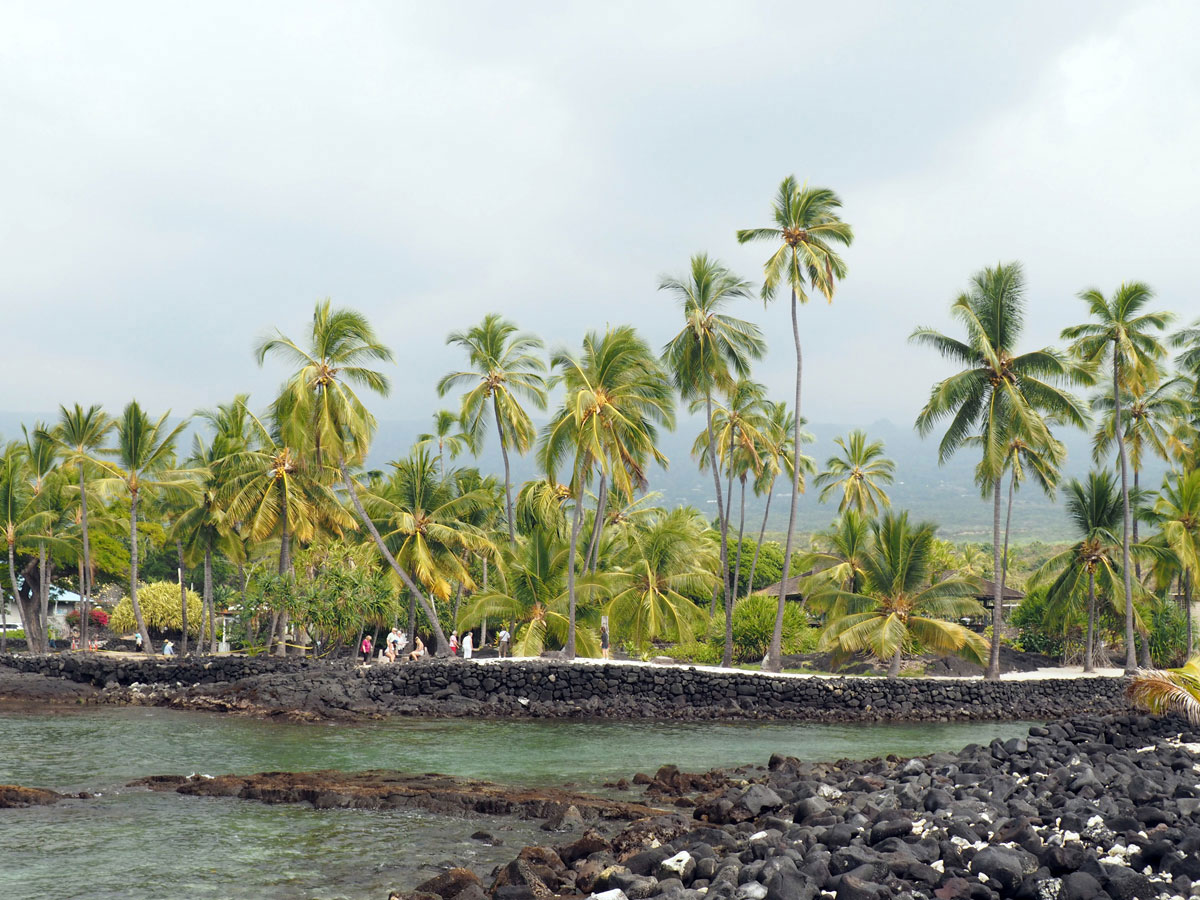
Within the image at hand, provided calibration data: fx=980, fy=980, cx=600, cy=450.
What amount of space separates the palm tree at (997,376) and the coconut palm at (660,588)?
9403mm

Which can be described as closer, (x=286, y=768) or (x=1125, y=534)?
(x=286, y=768)

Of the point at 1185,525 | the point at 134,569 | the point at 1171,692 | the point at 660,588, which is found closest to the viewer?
the point at 1171,692

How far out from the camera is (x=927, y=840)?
9859 mm

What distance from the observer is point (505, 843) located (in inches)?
521

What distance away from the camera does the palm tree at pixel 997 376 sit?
A: 31.2 m

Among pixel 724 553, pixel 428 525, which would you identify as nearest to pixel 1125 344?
pixel 724 553

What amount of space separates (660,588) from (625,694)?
603 centimetres

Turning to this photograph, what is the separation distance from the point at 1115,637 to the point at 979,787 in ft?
102

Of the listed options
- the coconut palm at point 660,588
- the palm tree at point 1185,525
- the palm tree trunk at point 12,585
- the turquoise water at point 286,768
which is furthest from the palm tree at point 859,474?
the palm tree trunk at point 12,585

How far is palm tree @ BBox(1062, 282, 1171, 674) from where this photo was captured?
3303cm

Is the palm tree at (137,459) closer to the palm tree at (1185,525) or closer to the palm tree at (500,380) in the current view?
the palm tree at (500,380)

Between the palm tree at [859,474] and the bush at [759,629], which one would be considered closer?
the bush at [759,629]

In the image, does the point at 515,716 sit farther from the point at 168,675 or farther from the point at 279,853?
the point at 279,853

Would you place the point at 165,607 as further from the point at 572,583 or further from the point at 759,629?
the point at 759,629
